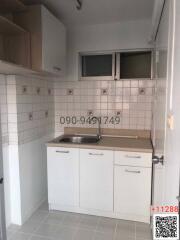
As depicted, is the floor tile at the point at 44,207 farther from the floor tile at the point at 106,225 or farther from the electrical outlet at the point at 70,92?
the electrical outlet at the point at 70,92

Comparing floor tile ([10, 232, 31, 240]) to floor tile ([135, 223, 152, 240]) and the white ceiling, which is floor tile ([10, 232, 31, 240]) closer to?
floor tile ([135, 223, 152, 240])

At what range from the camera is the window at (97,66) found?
108 inches

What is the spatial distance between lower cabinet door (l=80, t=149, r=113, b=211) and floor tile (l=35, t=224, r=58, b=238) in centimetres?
42

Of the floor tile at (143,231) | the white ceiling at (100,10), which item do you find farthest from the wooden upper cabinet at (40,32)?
the floor tile at (143,231)

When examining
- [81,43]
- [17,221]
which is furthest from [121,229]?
[81,43]

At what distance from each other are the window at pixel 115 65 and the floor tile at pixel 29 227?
1.92m

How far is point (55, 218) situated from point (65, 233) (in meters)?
0.29

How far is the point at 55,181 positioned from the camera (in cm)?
237

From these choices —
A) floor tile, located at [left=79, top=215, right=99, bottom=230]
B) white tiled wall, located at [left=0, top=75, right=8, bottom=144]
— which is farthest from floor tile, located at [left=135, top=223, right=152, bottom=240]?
white tiled wall, located at [left=0, top=75, right=8, bottom=144]

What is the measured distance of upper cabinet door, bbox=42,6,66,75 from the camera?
1966 mm

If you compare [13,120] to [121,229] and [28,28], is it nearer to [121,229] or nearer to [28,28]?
[28,28]

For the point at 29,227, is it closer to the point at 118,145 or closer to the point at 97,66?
the point at 118,145

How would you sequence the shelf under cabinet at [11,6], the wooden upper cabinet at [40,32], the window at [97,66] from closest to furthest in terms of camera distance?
the shelf under cabinet at [11,6]
the wooden upper cabinet at [40,32]
the window at [97,66]

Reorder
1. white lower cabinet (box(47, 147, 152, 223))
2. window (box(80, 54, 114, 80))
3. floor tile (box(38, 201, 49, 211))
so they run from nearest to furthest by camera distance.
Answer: white lower cabinet (box(47, 147, 152, 223)) < floor tile (box(38, 201, 49, 211)) < window (box(80, 54, 114, 80))
